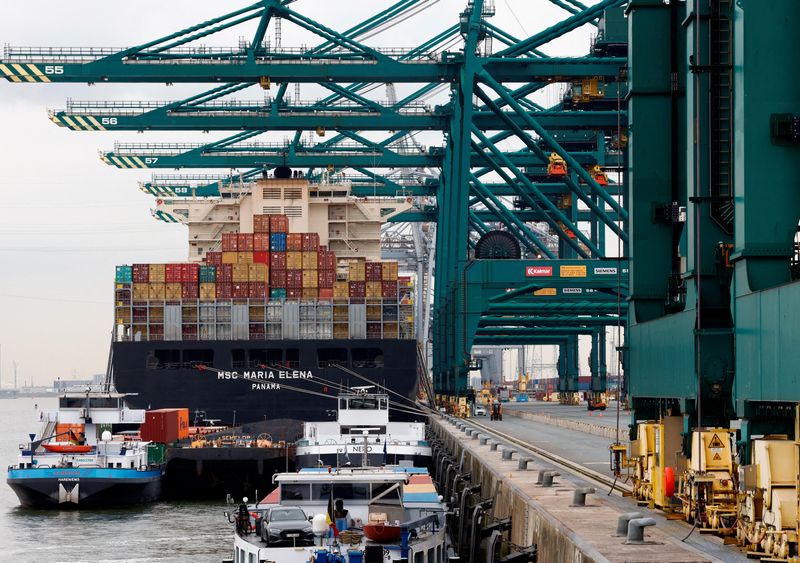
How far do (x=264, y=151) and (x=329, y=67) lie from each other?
2492 cm

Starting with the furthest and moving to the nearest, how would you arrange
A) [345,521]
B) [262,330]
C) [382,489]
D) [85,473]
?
[262,330], [85,473], [382,489], [345,521]

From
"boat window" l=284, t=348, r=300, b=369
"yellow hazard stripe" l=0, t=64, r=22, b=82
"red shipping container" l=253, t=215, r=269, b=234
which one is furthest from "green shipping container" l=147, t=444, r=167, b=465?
"red shipping container" l=253, t=215, r=269, b=234

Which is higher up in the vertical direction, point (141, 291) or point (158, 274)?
point (158, 274)

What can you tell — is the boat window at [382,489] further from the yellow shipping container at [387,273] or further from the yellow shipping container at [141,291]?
the yellow shipping container at [141,291]

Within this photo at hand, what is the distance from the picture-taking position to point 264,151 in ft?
275

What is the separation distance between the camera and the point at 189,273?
250ft

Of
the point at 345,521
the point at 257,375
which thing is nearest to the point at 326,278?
the point at 257,375

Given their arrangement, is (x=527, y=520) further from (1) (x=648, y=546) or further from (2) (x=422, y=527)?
(1) (x=648, y=546)

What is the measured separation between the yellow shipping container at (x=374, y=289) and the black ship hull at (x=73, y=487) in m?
28.4

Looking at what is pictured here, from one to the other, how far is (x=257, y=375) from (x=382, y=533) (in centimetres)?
5139

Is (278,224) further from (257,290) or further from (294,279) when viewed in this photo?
(257,290)

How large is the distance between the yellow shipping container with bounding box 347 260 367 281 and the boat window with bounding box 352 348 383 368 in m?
4.17

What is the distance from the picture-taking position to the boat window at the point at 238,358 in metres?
73.9

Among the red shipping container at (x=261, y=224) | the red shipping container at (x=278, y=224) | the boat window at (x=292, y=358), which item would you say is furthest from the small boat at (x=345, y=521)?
the red shipping container at (x=278, y=224)
